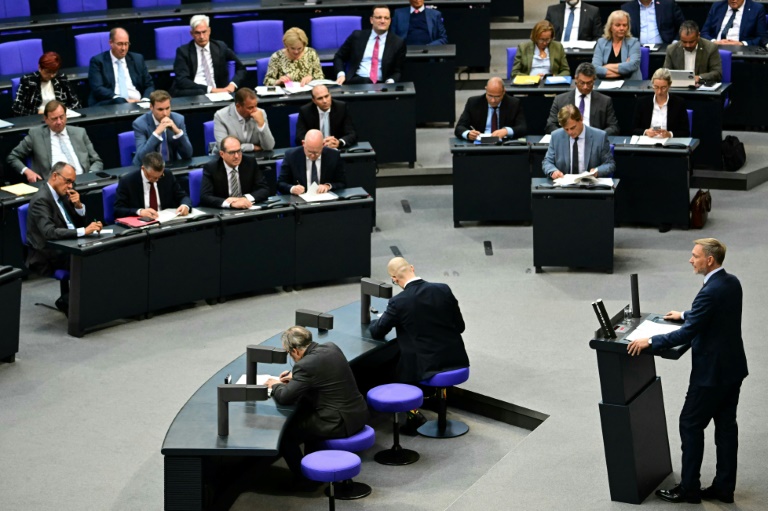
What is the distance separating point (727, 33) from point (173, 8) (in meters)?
6.13

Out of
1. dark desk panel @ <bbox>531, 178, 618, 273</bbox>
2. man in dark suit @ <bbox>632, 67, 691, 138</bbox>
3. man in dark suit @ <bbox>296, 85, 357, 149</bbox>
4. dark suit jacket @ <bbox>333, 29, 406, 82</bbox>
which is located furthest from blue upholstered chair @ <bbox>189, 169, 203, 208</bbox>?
man in dark suit @ <bbox>632, 67, 691, 138</bbox>

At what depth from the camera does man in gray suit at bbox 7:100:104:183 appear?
10883 millimetres

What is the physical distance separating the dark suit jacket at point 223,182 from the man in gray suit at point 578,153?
2433 millimetres

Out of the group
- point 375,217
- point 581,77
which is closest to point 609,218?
point 581,77

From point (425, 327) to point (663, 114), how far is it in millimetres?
4905

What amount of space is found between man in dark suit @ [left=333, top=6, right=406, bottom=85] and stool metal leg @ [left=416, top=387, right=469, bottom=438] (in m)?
5.62

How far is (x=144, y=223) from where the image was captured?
32.5 feet

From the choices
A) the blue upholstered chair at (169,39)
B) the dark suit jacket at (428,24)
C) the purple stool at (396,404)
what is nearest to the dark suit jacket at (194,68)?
the blue upholstered chair at (169,39)

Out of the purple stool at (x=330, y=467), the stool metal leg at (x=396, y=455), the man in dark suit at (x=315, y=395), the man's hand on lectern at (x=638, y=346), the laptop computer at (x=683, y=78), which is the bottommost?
the stool metal leg at (x=396, y=455)

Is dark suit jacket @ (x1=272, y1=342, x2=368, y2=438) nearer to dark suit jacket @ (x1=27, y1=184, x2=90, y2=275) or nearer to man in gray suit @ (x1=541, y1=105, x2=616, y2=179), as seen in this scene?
dark suit jacket @ (x1=27, y1=184, x2=90, y2=275)

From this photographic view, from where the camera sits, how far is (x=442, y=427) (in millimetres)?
8258

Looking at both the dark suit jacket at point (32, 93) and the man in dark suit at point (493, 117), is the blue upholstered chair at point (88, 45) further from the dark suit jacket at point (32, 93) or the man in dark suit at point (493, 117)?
the man in dark suit at point (493, 117)

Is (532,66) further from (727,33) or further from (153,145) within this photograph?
(153,145)

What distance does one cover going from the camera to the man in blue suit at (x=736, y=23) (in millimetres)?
13845
